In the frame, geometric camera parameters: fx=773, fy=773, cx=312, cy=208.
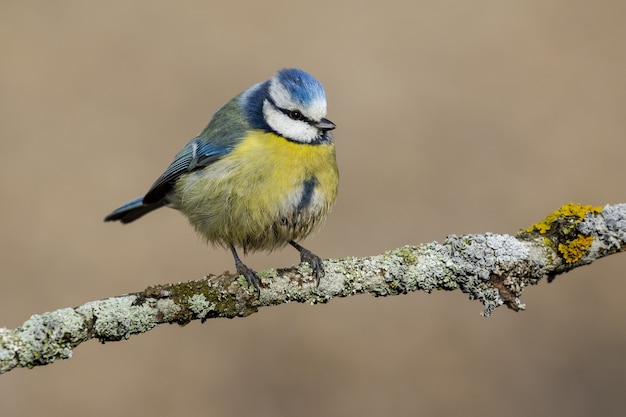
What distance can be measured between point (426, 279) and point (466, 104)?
3.54 metres

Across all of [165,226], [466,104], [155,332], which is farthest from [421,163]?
[155,332]

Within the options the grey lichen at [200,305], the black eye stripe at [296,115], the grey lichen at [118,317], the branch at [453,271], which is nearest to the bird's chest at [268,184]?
the black eye stripe at [296,115]

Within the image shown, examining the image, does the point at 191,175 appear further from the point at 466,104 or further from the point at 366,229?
the point at 466,104

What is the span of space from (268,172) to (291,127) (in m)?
0.27

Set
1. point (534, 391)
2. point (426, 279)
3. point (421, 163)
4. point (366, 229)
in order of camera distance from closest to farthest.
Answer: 1. point (426, 279)
2. point (534, 391)
3. point (366, 229)
4. point (421, 163)

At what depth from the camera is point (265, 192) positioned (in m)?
3.43

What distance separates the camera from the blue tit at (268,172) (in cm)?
345

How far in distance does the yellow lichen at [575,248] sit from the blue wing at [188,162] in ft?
5.10

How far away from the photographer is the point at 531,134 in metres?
6.04

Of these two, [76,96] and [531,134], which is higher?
[531,134]

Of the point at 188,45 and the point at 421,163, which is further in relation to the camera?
the point at 188,45

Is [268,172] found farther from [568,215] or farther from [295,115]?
[568,215]

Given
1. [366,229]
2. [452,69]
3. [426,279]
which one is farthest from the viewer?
[452,69]

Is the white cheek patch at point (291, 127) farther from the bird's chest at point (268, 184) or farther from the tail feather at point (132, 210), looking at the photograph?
A: the tail feather at point (132, 210)
